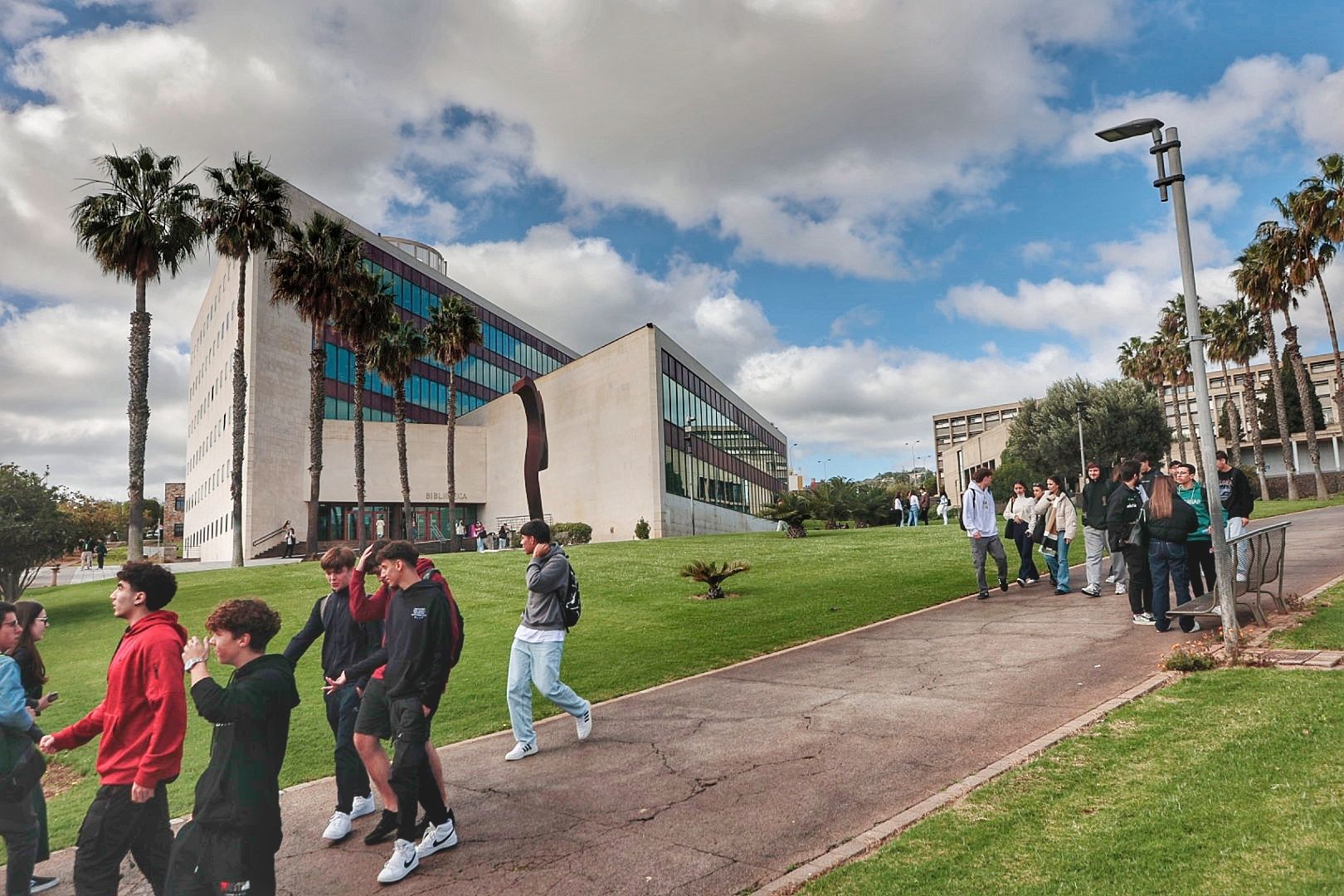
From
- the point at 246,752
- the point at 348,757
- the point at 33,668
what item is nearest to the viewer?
the point at 246,752

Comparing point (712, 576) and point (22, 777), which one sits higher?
point (712, 576)

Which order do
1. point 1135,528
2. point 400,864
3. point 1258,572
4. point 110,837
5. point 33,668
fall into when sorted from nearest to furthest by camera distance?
point 110,837 → point 400,864 → point 33,668 → point 1258,572 → point 1135,528

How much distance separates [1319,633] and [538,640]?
7508 mm

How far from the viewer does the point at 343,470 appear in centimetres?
4959

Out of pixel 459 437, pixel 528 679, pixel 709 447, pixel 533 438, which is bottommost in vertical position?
pixel 528 679

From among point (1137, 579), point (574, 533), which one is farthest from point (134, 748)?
point (574, 533)

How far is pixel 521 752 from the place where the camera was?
6.88 meters

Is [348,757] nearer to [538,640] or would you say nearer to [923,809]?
[538,640]

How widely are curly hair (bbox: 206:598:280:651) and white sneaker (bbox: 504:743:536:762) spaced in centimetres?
335

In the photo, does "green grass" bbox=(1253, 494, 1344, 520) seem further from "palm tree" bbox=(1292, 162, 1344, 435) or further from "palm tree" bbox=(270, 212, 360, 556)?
"palm tree" bbox=(270, 212, 360, 556)

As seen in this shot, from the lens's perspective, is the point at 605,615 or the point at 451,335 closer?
the point at 605,615

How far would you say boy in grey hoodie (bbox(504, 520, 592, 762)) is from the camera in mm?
6793

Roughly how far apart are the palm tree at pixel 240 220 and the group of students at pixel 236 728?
27.7 metres

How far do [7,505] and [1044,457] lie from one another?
5219 centimetres
